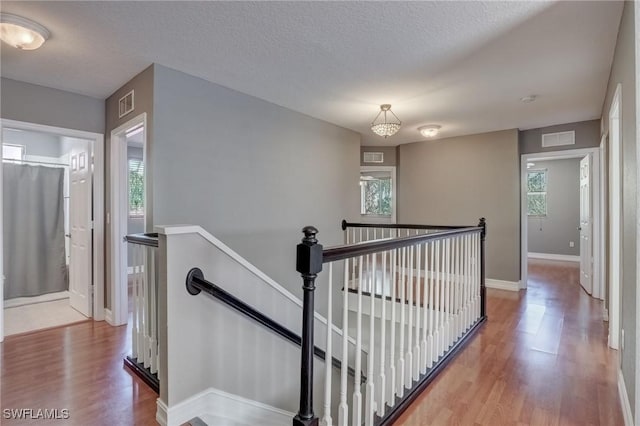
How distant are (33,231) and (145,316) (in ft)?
11.3

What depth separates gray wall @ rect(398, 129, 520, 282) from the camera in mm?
4973

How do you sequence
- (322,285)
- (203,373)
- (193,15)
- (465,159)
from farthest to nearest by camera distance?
(465,159) → (322,285) → (193,15) → (203,373)

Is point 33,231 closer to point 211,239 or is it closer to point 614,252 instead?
point 211,239

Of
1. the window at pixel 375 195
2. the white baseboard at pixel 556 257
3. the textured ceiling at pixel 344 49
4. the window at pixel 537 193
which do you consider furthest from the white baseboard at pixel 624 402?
the window at pixel 537 193

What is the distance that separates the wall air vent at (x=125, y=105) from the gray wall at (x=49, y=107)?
1.68 feet

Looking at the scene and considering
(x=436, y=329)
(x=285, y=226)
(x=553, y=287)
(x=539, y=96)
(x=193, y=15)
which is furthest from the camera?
(x=553, y=287)

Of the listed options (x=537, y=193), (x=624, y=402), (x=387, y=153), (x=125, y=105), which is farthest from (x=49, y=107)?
(x=537, y=193)

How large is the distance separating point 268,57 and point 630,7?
2361mm

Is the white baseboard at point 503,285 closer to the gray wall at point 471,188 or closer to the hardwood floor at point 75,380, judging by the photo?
the gray wall at point 471,188

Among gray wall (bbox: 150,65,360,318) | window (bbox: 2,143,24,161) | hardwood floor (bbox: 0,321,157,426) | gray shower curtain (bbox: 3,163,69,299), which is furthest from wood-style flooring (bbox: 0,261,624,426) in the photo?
window (bbox: 2,143,24,161)

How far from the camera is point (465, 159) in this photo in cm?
542

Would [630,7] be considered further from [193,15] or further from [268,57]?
[193,15]

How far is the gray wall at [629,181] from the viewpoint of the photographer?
1674 millimetres

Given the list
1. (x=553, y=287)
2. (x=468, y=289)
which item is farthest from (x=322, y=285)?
(x=553, y=287)
